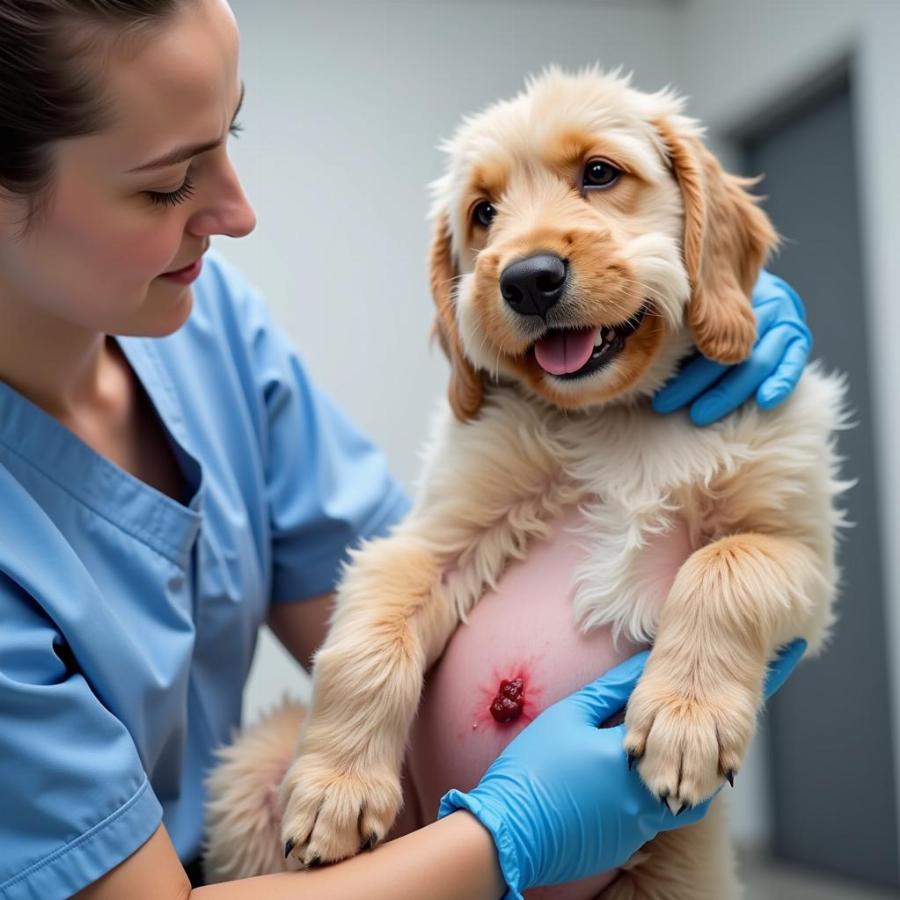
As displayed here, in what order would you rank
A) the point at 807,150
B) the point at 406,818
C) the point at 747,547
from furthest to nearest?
1. the point at 807,150
2. the point at 406,818
3. the point at 747,547

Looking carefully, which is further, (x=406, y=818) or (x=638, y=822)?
(x=406, y=818)

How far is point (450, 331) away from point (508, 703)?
1.62 ft

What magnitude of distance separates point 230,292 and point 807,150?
101 inches

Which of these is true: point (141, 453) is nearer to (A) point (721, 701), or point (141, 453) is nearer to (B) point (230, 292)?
(B) point (230, 292)

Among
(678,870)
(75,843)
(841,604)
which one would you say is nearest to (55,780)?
(75,843)

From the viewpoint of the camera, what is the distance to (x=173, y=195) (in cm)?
124

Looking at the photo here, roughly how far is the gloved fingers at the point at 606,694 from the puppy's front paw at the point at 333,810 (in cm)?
22

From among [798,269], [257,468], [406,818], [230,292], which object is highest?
[798,269]

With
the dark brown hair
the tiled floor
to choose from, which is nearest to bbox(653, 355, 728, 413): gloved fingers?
the dark brown hair

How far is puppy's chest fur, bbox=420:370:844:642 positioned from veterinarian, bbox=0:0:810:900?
0.17ft

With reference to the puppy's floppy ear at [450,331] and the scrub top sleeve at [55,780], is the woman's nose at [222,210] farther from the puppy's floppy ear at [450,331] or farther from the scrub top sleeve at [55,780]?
the scrub top sleeve at [55,780]

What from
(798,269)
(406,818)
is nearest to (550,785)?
(406,818)

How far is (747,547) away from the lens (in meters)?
1.22

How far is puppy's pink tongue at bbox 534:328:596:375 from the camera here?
1.27 m
